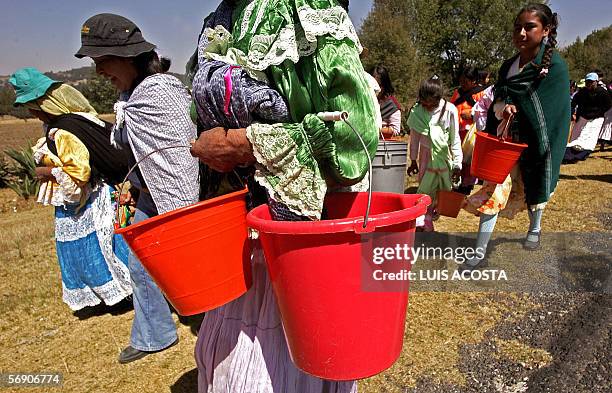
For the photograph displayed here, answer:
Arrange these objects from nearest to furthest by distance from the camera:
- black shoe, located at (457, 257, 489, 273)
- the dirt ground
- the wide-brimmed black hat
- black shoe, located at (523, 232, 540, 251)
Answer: the wide-brimmed black hat
the dirt ground
black shoe, located at (457, 257, 489, 273)
black shoe, located at (523, 232, 540, 251)

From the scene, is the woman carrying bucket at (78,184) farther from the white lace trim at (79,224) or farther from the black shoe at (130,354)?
the black shoe at (130,354)

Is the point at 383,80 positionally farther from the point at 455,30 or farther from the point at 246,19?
the point at 455,30

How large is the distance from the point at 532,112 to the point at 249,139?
263 cm

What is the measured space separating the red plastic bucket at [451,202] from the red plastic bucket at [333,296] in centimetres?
306

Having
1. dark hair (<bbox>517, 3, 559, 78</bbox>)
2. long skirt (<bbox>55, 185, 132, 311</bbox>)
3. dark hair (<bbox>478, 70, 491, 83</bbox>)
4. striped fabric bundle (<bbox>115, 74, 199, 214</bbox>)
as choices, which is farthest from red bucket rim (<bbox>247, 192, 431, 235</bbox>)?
dark hair (<bbox>478, 70, 491, 83</bbox>)

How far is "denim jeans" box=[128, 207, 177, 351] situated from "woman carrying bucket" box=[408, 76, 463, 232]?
8.63 ft

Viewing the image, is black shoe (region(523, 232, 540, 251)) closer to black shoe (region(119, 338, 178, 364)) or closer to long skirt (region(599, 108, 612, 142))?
black shoe (region(119, 338, 178, 364))

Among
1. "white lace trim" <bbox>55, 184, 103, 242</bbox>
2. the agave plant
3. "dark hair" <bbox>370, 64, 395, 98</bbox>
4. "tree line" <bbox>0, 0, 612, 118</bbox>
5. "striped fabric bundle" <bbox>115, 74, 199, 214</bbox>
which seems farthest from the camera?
"tree line" <bbox>0, 0, 612, 118</bbox>

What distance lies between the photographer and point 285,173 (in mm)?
1211

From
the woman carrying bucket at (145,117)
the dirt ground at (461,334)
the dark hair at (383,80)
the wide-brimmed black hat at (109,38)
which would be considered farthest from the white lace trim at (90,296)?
the dark hair at (383,80)

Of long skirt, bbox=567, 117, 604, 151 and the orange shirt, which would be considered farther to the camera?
long skirt, bbox=567, 117, 604, 151

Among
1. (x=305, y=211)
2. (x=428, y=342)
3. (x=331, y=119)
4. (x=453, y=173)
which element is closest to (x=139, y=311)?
(x=428, y=342)

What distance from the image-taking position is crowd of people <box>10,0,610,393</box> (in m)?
1.21

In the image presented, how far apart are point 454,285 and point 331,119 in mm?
2611
